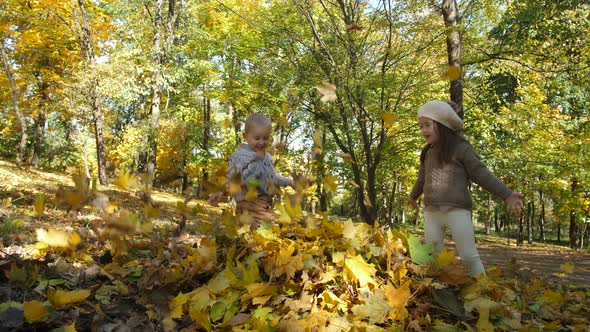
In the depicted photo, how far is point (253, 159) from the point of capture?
3.05m

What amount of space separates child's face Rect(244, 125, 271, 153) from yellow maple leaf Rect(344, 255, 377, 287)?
1.63m

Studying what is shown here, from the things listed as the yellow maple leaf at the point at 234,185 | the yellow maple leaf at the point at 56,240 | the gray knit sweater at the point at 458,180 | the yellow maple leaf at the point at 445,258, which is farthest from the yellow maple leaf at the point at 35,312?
the gray knit sweater at the point at 458,180

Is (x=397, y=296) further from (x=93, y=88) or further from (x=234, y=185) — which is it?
(x=93, y=88)

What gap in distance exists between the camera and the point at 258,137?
3.08m

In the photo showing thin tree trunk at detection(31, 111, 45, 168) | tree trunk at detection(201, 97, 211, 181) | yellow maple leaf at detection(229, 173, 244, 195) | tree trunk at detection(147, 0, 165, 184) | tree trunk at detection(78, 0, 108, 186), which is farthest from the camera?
tree trunk at detection(201, 97, 211, 181)

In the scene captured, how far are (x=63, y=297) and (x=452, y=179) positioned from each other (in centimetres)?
242

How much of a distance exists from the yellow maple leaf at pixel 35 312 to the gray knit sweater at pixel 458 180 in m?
2.41

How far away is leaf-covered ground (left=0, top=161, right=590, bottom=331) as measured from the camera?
145cm

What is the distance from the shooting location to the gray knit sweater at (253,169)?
2998 millimetres

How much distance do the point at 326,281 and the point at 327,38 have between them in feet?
27.2

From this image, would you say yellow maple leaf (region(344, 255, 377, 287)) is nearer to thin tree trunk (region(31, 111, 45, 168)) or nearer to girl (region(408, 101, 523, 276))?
girl (region(408, 101, 523, 276))

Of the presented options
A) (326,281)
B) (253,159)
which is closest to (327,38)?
(253,159)

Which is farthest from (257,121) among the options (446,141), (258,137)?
(446,141)

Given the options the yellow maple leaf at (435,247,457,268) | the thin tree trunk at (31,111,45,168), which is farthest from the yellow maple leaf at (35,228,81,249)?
the thin tree trunk at (31,111,45,168)
